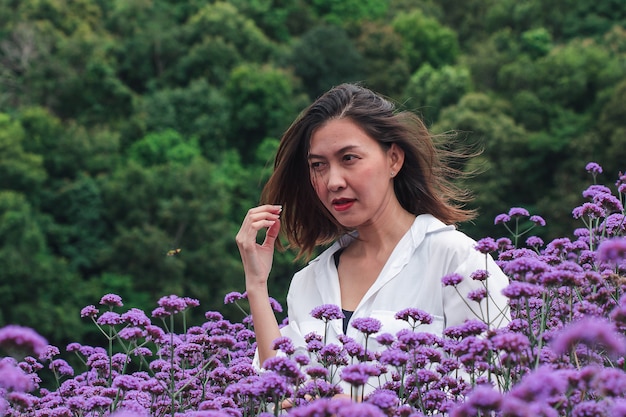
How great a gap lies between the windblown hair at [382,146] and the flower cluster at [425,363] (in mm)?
376

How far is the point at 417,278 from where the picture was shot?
4.00 metres

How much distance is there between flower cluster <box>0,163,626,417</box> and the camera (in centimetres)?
203

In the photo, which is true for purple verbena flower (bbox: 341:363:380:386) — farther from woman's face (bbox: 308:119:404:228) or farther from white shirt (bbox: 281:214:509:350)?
woman's face (bbox: 308:119:404:228)

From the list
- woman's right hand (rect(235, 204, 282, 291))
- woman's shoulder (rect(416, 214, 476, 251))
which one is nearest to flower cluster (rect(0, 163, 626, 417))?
woman's shoulder (rect(416, 214, 476, 251))

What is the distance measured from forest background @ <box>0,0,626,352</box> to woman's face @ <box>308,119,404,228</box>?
3012 centimetres

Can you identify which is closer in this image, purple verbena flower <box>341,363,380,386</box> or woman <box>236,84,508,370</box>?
purple verbena flower <box>341,363,380,386</box>

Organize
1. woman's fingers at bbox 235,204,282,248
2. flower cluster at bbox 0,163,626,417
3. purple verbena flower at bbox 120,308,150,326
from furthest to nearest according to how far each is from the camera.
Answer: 1. woman's fingers at bbox 235,204,282,248
2. purple verbena flower at bbox 120,308,150,326
3. flower cluster at bbox 0,163,626,417

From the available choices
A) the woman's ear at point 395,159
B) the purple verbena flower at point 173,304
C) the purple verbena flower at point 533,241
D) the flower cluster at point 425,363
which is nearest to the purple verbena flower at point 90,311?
the flower cluster at point 425,363

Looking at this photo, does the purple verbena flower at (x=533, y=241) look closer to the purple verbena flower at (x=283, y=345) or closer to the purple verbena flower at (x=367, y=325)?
the purple verbena flower at (x=367, y=325)

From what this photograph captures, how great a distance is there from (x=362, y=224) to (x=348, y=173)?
1.02 ft

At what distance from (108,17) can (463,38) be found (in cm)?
2658

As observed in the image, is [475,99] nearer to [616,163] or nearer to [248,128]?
[616,163]

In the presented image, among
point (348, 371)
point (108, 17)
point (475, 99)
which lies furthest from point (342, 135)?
point (108, 17)

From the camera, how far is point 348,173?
3.96 metres
